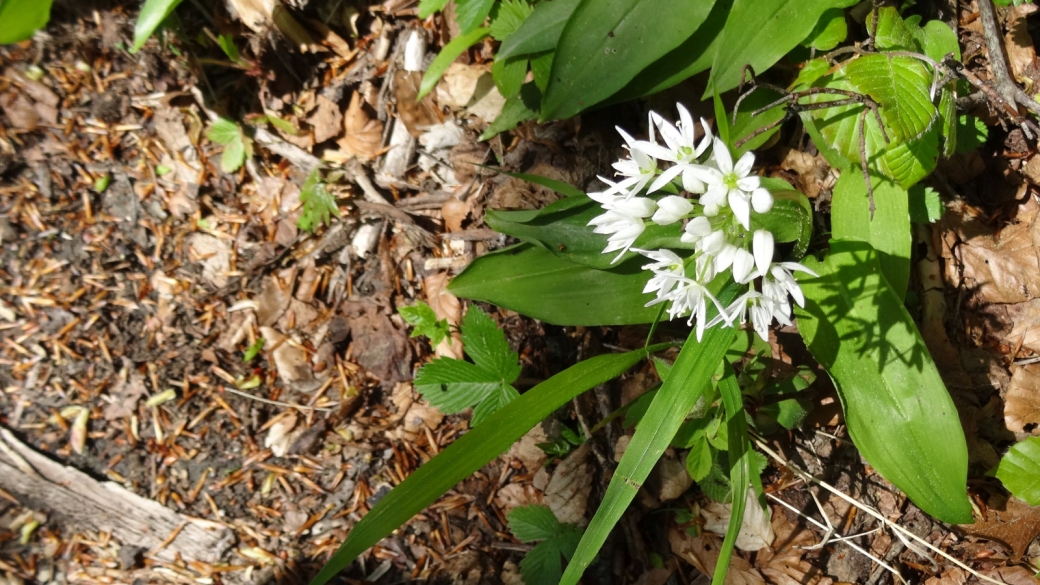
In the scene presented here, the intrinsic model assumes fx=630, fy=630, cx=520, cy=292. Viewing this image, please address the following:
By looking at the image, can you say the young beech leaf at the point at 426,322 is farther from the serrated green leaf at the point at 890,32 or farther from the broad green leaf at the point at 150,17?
the serrated green leaf at the point at 890,32

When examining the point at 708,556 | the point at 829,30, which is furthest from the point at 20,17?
the point at 708,556

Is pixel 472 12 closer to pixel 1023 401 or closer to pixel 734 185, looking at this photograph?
pixel 734 185

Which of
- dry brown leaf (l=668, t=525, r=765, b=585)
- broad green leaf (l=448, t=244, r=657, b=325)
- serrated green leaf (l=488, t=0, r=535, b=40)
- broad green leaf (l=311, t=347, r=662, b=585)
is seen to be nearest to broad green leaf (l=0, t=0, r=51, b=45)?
serrated green leaf (l=488, t=0, r=535, b=40)

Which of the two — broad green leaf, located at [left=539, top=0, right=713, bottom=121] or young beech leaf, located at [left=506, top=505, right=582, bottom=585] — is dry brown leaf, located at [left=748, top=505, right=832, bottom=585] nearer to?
young beech leaf, located at [left=506, top=505, right=582, bottom=585]

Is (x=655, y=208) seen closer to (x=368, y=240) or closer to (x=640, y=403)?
(x=640, y=403)

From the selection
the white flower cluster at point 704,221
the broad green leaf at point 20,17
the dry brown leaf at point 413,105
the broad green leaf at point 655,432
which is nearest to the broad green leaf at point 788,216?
the white flower cluster at point 704,221

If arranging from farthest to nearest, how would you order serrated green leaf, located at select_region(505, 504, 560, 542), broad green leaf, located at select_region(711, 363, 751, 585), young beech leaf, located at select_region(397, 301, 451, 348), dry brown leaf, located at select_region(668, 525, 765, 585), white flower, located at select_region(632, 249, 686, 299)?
young beech leaf, located at select_region(397, 301, 451, 348), serrated green leaf, located at select_region(505, 504, 560, 542), dry brown leaf, located at select_region(668, 525, 765, 585), broad green leaf, located at select_region(711, 363, 751, 585), white flower, located at select_region(632, 249, 686, 299)

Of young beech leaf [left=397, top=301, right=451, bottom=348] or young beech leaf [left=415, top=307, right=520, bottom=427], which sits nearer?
young beech leaf [left=415, top=307, right=520, bottom=427]
